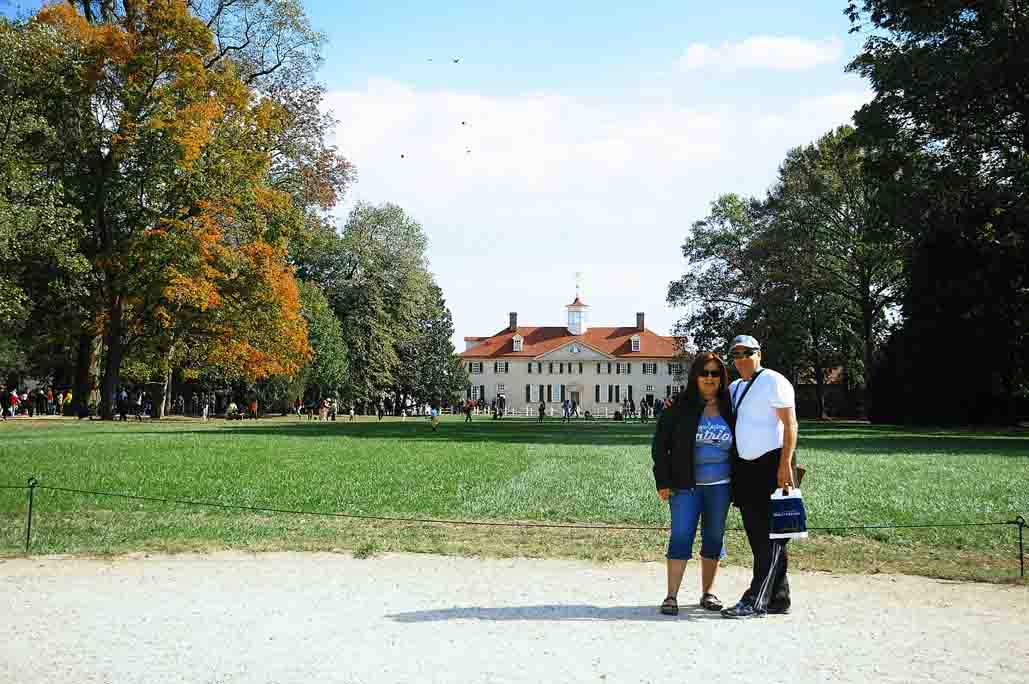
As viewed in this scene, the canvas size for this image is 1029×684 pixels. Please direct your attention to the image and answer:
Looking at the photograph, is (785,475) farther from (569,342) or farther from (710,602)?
(569,342)

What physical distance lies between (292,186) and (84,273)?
11378 mm

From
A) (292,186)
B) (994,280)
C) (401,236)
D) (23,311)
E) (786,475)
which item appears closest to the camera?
(786,475)

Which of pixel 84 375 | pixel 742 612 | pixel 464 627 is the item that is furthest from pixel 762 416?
pixel 84 375

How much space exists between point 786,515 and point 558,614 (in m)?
1.83

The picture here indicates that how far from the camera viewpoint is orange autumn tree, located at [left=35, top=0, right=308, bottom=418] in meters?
38.1

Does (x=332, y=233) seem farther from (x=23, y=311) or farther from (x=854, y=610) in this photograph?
(x=854, y=610)

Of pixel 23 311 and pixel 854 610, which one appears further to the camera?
pixel 23 311

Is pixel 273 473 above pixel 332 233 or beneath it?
beneath

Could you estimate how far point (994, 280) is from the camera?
1665 inches

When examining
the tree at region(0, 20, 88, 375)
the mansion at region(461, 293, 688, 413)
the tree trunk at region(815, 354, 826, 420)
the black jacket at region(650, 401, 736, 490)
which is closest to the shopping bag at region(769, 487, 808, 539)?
the black jacket at region(650, 401, 736, 490)

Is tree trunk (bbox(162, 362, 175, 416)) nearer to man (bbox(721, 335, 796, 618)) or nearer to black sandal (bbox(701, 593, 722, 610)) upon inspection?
black sandal (bbox(701, 593, 722, 610))

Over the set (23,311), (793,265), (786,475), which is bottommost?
(786,475)

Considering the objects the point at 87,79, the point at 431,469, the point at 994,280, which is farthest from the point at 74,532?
the point at 994,280

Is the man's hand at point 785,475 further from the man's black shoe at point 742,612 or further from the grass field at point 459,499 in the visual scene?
the grass field at point 459,499
